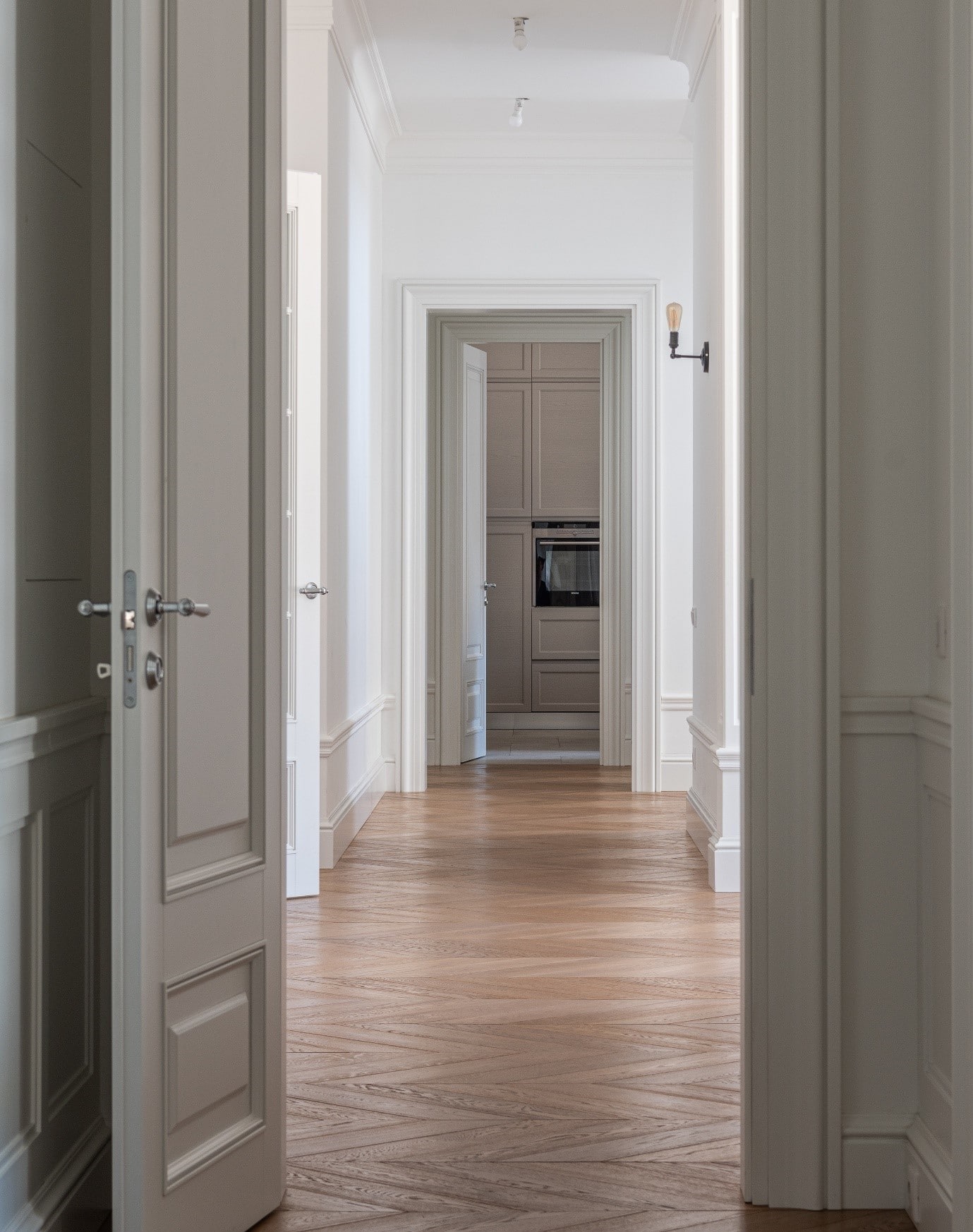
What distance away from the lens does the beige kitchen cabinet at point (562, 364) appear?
9906mm

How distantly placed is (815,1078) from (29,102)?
2136 mm

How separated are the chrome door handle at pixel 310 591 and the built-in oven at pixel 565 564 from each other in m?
5.79

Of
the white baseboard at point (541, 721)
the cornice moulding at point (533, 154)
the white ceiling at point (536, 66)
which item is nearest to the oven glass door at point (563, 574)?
the white baseboard at point (541, 721)

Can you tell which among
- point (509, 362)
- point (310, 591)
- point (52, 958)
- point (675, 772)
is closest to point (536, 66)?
point (310, 591)

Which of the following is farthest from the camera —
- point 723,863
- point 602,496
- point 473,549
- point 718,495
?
point 473,549

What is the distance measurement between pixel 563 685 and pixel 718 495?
559 cm

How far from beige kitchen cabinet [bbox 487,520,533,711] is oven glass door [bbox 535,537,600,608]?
90 mm

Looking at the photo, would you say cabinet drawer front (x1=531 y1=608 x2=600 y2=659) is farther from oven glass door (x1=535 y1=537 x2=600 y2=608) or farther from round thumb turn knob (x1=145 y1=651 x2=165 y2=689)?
round thumb turn knob (x1=145 y1=651 x2=165 y2=689)

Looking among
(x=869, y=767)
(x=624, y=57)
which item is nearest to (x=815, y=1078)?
(x=869, y=767)

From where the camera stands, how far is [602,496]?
727 cm

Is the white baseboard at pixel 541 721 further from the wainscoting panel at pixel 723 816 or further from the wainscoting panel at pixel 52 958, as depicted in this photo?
the wainscoting panel at pixel 52 958

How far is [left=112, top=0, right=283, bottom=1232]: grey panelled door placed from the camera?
177 centimetres

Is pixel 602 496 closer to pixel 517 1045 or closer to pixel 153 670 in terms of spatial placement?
pixel 517 1045

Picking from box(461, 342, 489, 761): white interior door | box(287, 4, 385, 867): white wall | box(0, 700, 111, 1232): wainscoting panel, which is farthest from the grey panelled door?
box(461, 342, 489, 761): white interior door
